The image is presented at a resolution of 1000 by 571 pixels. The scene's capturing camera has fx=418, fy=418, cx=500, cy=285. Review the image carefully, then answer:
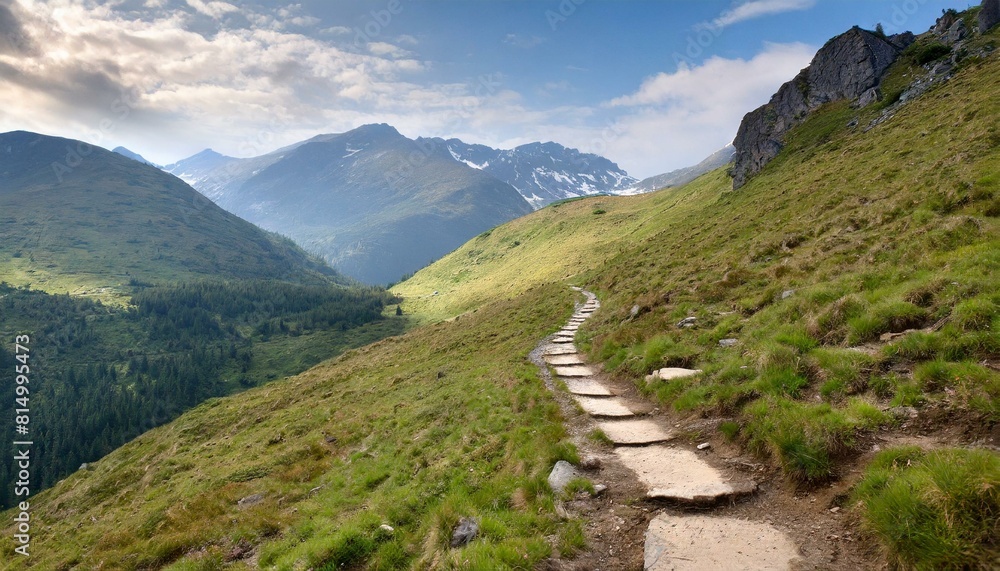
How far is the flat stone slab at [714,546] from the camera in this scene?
6.03 m

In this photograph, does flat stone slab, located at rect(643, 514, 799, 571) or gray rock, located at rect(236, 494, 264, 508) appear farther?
gray rock, located at rect(236, 494, 264, 508)

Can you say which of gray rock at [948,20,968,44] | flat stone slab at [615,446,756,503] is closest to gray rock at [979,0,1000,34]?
gray rock at [948,20,968,44]

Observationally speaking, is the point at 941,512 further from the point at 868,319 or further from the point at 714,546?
the point at 868,319

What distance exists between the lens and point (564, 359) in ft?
71.6

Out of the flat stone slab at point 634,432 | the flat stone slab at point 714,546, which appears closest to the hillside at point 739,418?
the flat stone slab at point 714,546

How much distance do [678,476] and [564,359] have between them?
13084 millimetres

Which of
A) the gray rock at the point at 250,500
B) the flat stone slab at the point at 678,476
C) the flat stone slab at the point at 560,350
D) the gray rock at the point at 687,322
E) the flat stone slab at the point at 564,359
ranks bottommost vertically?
the gray rock at the point at 250,500

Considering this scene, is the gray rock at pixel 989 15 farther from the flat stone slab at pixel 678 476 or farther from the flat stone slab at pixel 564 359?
the flat stone slab at pixel 678 476

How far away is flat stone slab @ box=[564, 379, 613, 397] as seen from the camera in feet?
50.8

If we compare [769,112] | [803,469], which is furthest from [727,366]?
[769,112]

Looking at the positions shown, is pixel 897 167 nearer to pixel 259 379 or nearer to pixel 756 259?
pixel 756 259

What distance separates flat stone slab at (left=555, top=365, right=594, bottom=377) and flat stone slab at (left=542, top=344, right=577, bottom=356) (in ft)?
9.62

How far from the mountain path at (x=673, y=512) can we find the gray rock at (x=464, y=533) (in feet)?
5.59

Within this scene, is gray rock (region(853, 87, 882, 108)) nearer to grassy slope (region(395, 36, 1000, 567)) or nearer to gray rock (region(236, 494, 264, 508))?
grassy slope (region(395, 36, 1000, 567))
